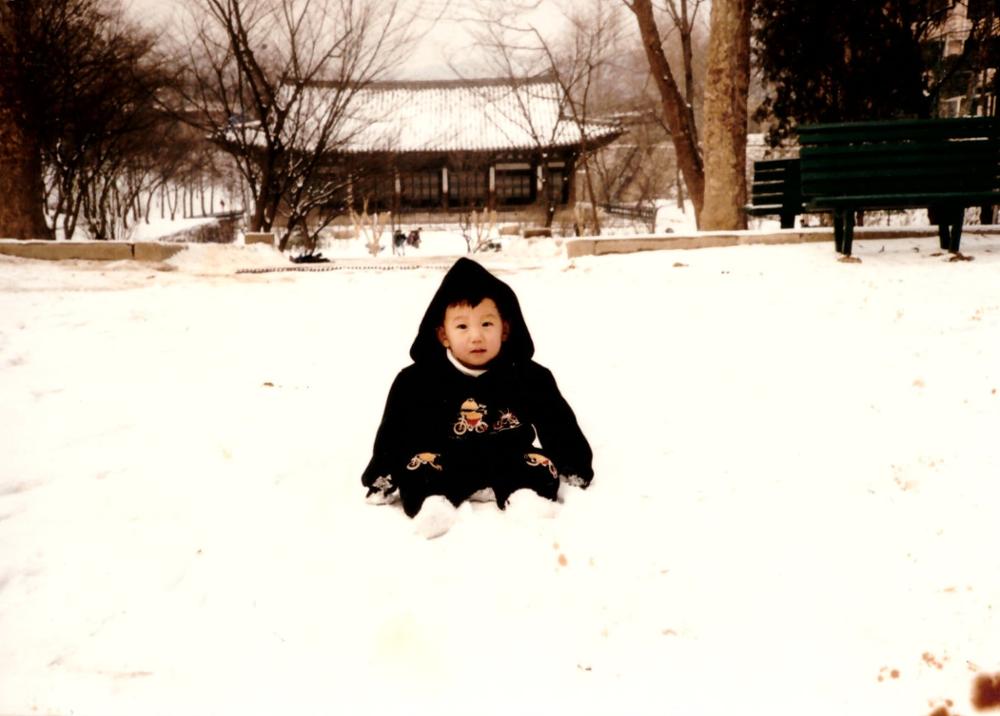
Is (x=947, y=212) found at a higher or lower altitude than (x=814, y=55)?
lower

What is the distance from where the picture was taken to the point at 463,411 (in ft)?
7.59

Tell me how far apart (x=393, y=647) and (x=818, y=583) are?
1065 millimetres

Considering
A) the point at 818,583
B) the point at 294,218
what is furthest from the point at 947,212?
the point at 294,218

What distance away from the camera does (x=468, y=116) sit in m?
26.7

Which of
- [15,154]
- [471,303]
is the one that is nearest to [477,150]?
[15,154]

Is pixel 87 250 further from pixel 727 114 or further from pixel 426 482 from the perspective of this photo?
pixel 426 482

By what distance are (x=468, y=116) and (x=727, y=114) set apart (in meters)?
19.7

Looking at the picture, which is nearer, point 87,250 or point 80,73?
point 87,250

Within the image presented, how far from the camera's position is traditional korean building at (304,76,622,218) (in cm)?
2491

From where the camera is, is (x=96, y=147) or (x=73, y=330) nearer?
(x=73, y=330)

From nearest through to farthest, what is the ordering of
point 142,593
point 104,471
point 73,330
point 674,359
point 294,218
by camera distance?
point 142,593 → point 104,471 → point 674,359 → point 73,330 → point 294,218

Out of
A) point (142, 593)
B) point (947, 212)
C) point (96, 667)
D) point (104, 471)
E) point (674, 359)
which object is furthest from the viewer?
point (947, 212)

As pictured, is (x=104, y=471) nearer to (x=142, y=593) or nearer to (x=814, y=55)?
(x=142, y=593)

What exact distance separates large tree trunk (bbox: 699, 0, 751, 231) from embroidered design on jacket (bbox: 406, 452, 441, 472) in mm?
7213
